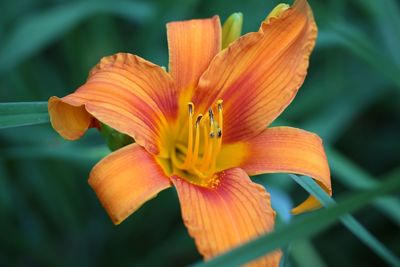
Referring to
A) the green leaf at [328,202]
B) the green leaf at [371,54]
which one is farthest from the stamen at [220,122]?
the green leaf at [371,54]

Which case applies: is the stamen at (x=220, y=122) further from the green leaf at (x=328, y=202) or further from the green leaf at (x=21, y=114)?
the green leaf at (x=21, y=114)

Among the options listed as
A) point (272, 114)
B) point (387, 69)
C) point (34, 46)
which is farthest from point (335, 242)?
point (34, 46)

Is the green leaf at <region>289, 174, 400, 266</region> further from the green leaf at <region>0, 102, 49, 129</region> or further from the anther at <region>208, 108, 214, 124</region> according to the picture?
the green leaf at <region>0, 102, 49, 129</region>

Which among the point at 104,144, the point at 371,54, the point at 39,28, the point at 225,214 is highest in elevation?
the point at 371,54

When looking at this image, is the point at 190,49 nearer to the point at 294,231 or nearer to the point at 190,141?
the point at 190,141

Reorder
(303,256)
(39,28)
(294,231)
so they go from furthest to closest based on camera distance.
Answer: (39,28) → (303,256) → (294,231)

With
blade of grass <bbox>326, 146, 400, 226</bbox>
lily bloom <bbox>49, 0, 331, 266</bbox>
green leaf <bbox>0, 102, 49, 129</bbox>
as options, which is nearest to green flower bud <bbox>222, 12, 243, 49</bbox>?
lily bloom <bbox>49, 0, 331, 266</bbox>

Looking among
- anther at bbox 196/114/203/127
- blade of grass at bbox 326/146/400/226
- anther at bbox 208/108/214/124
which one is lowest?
blade of grass at bbox 326/146/400/226

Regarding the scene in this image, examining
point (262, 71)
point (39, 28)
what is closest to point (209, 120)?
point (262, 71)
